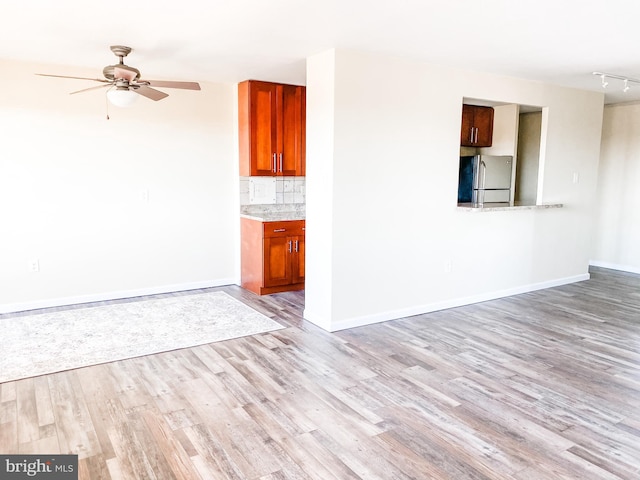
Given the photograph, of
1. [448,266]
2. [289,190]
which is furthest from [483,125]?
[289,190]

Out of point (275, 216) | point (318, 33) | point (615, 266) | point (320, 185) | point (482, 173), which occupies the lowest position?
point (615, 266)

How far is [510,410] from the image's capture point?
265 cm

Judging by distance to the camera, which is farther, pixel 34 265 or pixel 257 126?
pixel 257 126

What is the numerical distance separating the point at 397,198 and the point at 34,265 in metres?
3.47

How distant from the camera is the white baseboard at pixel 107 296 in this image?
4.39m

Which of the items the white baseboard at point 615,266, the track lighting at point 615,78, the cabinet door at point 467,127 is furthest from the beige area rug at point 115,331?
the white baseboard at point 615,266

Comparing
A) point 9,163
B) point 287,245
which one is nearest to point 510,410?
point 287,245

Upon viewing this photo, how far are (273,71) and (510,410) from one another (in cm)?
354

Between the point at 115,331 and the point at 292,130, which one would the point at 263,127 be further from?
the point at 115,331

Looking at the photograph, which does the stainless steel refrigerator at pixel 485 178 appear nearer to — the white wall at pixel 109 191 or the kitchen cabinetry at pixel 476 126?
the kitchen cabinetry at pixel 476 126

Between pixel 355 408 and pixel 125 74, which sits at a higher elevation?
pixel 125 74

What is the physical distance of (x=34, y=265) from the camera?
14.5 ft

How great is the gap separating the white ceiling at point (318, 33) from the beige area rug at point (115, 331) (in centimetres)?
226

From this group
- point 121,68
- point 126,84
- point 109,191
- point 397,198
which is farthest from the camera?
point 109,191
